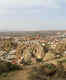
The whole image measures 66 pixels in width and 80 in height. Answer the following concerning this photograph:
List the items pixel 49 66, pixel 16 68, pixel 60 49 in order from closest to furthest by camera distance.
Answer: pixel 49 66
pixel 16 68
pixel 60 49

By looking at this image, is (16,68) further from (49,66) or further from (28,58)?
(28,58)

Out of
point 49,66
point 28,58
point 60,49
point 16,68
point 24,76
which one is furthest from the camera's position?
point 60,49

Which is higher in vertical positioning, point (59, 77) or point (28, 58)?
point (59, 77)

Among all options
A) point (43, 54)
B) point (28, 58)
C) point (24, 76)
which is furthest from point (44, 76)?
point (43, 54)

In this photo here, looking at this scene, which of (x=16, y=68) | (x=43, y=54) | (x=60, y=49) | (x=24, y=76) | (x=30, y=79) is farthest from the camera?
(x=60, y=49)

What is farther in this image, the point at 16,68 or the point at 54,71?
the point at 16,68

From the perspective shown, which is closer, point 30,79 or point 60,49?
point 30,79

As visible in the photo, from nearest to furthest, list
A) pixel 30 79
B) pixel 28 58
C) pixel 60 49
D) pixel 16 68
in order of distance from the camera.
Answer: pixel 30 79, pixel 16 68, pixel 28 58, pixel 60 49

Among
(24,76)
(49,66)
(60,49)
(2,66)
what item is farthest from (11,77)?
(60,49)

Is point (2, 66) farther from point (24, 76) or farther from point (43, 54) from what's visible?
point (43, 54)
